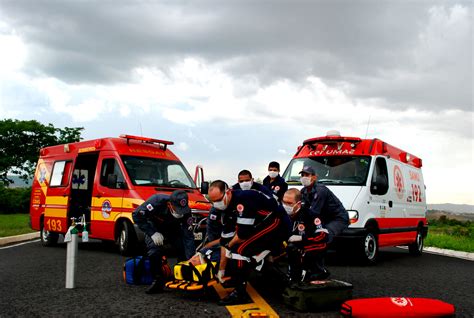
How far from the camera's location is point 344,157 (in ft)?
32.2

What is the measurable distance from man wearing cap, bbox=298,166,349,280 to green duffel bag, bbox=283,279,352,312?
1.03 meters

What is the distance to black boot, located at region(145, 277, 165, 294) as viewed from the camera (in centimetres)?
591

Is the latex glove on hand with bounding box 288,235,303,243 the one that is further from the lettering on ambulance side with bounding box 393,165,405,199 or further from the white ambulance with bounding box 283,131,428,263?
the lettering on ambulance side with bounding box 393,165,405,199

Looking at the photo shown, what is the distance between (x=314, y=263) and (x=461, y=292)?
1.90 metres

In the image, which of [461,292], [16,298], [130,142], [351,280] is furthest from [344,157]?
[16,298]

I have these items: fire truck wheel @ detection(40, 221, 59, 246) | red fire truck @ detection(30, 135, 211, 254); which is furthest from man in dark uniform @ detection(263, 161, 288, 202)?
fire truck wheel @ detection(40, 221, 59, 246)

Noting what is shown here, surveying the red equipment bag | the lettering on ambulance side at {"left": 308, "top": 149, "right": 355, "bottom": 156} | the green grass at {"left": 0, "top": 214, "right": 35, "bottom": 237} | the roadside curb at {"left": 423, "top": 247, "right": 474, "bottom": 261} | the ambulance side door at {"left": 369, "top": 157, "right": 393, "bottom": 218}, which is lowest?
the roadside curb at {"left": 423, "top": 247, "right": 474, "bottom": 261}

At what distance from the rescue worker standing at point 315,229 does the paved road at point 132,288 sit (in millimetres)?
579

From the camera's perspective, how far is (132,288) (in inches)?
249

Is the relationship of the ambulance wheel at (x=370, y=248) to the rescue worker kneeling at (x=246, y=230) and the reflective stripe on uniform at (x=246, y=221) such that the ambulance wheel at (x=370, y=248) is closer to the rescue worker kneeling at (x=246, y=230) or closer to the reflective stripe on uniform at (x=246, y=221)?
the rescue worker kneeling at (x=246, y=230)

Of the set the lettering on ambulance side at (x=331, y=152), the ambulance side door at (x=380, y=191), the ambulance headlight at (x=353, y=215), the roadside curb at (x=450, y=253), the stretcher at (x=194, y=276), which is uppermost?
the lettering on ambulance side at (x=331, y=152)

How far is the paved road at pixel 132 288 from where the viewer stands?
16.6 ft

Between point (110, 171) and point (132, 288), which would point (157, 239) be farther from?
point (110, 171)

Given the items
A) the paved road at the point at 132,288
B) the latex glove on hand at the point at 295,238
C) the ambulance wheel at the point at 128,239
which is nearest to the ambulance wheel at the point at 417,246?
the paved road at the point at 132,288
